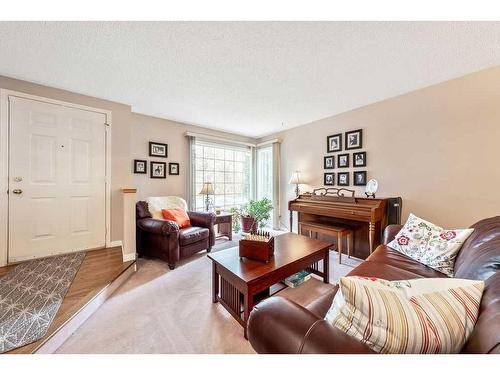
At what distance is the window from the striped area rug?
6.88 feet

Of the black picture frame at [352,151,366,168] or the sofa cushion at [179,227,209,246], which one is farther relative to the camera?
the black picture frame at [352,151,366,168]

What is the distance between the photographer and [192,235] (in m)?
2.63

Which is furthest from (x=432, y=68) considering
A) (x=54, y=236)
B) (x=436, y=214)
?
(x=54, y=236)

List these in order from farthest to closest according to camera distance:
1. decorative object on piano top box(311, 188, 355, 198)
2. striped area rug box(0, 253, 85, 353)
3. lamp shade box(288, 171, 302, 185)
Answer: lamp shade box(288, 171, 302, 185)
decorative object on piano top box(311, 188, 355, 198)
striped area rug box(0, 253, 85, 353)

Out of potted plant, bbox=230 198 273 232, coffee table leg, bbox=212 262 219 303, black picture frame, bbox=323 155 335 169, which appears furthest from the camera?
potted plant, bbox=230 198 273 232

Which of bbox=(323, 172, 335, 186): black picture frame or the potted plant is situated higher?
bbox=(323, 172, 335, 186): black picture frame

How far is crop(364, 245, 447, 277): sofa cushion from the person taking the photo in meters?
1.44

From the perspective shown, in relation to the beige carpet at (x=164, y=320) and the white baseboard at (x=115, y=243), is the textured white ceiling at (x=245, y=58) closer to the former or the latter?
the white baseboard at (x=115, y=243)

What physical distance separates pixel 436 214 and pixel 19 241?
193 inches

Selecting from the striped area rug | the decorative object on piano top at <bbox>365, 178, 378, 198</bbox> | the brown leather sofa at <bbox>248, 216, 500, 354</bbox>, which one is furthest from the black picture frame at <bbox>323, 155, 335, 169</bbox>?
the striped area rug

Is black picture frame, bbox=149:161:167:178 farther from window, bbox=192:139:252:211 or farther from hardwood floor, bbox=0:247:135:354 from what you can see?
hardwood floor, bbox=0:247:135:354

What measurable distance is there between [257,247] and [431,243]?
137cm
